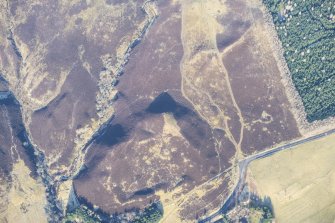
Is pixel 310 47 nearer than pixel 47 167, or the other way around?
pixel 310 47

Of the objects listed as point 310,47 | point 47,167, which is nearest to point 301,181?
point 310,47

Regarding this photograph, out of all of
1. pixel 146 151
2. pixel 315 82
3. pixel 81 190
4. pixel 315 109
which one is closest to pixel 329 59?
pixel 315 82

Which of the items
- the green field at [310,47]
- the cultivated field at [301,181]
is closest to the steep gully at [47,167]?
the green field at [310,47]

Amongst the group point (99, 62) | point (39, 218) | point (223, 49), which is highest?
point (99, 62)

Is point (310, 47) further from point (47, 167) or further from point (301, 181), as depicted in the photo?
point (47, 167)

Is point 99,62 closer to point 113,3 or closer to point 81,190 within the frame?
point 113,3

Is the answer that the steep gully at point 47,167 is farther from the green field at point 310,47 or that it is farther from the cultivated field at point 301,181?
the cultivated field at point 301,181

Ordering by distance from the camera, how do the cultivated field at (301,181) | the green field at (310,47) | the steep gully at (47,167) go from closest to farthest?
1. the cultivated field at (301,181)
2. the green field at (310,47)
3. the steep gully at (47,167)
